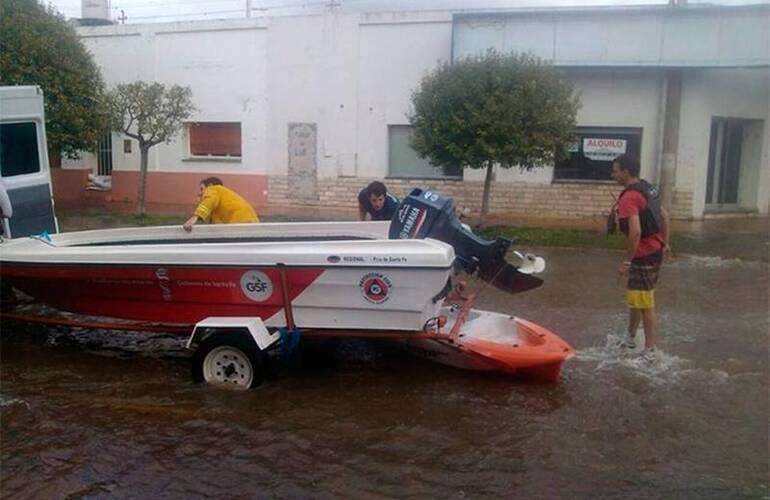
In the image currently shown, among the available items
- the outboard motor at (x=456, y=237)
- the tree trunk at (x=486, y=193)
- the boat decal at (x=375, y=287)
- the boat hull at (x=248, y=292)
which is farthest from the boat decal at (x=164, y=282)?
the tree trunk at (x=486, y=193)

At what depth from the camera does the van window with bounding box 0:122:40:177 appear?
325 inches

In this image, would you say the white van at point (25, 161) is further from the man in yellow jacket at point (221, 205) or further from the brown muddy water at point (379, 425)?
the man in yellow jacket at point (221, 205)

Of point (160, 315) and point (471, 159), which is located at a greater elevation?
point (471, 159)

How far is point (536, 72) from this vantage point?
49.1 ft

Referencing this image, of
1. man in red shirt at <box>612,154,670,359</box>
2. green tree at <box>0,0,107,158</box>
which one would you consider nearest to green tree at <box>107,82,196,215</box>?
green tree at <box>0,0,107,158</box>

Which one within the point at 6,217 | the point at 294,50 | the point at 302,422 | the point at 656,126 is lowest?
the point at 302,422

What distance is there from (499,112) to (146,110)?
26.9 feet

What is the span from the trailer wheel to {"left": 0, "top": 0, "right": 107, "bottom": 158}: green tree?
40.0 ft

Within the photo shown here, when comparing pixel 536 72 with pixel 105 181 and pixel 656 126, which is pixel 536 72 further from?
pixel 105 181

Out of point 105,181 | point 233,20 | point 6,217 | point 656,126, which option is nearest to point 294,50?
point 233,20

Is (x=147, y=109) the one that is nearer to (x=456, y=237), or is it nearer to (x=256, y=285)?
(x=256, y=285)

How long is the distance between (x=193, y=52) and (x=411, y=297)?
17.5 metres

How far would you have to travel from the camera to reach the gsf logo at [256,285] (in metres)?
5.86

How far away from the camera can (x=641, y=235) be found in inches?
265
